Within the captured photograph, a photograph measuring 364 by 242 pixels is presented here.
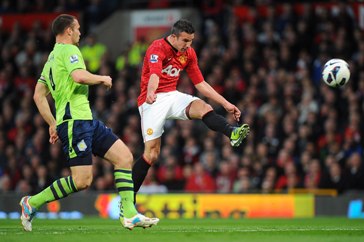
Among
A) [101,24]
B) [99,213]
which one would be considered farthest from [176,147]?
Answer: [101,24]

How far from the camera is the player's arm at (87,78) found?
30.6 ft

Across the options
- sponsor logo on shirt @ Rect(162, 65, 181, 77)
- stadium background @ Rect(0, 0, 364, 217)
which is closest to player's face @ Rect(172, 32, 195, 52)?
sponsor logo on shirt @ Rect(162, 65, 181, 77)

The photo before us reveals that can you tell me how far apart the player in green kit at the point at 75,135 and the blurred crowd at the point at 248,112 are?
226 inches

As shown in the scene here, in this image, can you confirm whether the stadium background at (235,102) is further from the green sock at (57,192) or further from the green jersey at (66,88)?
the green jersey at (66,88)

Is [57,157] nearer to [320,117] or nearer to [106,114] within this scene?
[106,114]

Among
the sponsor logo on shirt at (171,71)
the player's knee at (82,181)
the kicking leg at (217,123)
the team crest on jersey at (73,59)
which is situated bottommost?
the player's knee at (82,181)

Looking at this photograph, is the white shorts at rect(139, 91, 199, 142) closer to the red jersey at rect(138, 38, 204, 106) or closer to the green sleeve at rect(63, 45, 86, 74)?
the red jersey at rect(138, 38, 204, 106)

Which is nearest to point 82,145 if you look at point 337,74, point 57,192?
point 57,192

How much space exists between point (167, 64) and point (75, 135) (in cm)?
214

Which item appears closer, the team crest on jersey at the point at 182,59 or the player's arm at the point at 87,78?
the player's arm at the point at 87,78

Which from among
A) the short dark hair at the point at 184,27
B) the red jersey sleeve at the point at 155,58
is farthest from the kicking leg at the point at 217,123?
the short dark hair at the point at 184,27

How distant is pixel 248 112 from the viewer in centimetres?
1812

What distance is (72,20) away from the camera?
32.5ft

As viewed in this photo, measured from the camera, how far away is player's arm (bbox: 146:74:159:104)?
34.2 ft
